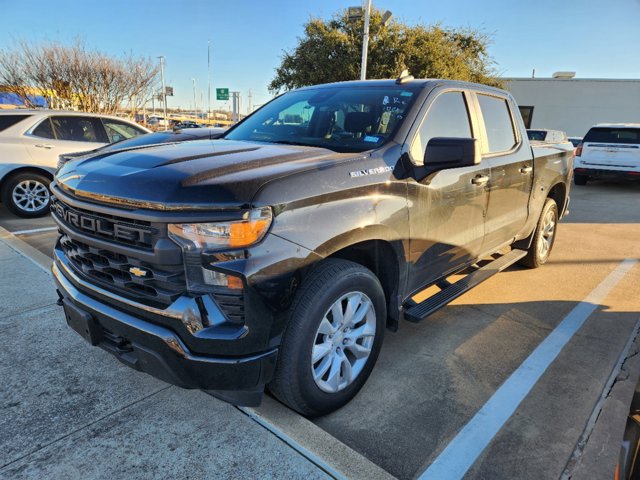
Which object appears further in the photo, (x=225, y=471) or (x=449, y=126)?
(x=449, y=126)

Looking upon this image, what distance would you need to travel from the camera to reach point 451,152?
263 centimetres

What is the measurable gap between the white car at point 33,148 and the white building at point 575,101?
24.7 m

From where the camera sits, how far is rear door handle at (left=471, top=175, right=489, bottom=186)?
132 inches

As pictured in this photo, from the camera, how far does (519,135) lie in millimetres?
4277

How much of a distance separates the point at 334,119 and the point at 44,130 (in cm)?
640

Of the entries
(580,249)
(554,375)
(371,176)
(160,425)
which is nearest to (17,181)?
(160,425)

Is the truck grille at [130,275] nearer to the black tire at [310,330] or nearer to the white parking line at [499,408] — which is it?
the black tire at [310,330]

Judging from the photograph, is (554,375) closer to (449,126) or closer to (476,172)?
(476,172)

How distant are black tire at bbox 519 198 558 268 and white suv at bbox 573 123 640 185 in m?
8.90

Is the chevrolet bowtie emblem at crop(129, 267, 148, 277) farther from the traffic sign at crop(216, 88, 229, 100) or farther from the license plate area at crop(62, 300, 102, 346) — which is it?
the traffic sign at crop(216, 88, 229, 100)

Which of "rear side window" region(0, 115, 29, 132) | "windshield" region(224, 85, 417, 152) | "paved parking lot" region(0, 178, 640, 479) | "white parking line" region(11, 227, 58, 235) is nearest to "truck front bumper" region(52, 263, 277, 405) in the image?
"paved parking lot" region(0, 178, 640, 479)

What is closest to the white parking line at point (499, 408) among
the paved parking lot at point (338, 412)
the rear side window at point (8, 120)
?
the paved parking lot at point (338, 412)

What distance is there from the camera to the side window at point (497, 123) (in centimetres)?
378

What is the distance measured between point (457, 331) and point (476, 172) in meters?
1.30
